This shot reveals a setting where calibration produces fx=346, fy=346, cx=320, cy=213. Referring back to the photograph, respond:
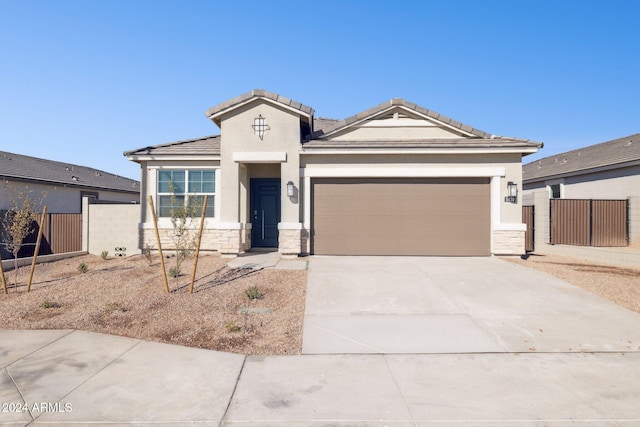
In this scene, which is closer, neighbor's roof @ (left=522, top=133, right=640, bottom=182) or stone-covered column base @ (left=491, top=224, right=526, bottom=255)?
stone-covered column base @ (left=491, top=224, right=526, bottom=255)

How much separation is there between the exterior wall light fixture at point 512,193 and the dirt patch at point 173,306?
284 inches

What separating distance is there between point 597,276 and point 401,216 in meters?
5.53

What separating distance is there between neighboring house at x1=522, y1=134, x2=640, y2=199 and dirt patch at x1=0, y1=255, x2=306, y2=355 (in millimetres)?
16218

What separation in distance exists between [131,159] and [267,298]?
8.57m

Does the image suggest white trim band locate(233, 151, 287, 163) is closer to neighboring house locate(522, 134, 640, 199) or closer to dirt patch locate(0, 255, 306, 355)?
dirt patch locate(0, 255, 306, 355)

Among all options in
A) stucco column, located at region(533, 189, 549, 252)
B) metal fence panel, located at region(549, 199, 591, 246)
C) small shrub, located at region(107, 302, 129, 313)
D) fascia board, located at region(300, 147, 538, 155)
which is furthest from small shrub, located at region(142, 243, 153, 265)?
metal fence panel, located at region(549, 199, 591, 246)

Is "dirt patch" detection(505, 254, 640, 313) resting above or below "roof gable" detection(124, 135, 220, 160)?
below

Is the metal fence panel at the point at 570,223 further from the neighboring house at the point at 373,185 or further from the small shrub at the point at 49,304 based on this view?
the small shrub at the point at 49,304

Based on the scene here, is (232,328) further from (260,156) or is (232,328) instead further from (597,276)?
(597,276)

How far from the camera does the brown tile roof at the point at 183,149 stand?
1236 cm

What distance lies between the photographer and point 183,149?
12516 millimetres

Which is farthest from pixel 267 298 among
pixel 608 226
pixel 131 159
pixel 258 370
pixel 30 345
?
pixel 608 226

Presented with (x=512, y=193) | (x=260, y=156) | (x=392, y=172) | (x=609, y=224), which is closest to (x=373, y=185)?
(x=392, y=172)

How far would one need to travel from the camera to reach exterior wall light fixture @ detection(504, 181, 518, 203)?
11.2m
